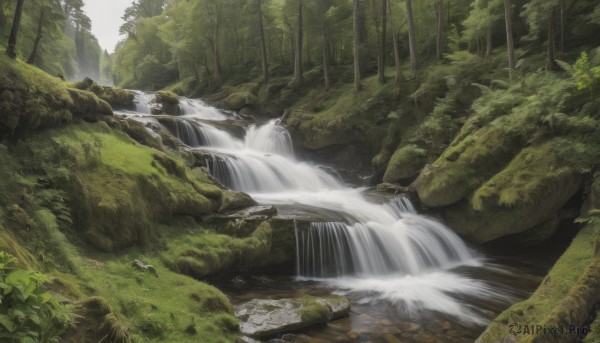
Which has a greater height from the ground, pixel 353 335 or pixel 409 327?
pixel 353 335

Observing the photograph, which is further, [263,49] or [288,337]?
[263,49]

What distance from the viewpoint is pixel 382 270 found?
1059 centimetres

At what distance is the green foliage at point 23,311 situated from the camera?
2.73 meters

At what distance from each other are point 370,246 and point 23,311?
9306 millimetres

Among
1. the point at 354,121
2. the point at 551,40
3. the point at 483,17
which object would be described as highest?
the point at 483,17

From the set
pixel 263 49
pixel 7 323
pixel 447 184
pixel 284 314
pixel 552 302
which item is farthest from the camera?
pixel 263 49

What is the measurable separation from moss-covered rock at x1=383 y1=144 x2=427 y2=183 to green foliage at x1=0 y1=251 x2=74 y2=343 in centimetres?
1449

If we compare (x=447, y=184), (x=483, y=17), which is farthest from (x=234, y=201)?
(x=483, y=17)

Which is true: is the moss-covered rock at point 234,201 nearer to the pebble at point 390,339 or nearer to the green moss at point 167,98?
the pebble at point 390,339

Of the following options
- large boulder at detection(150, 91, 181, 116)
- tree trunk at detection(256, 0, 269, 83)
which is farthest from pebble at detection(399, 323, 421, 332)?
tree trunk at detection(256, 0, 269, 83)

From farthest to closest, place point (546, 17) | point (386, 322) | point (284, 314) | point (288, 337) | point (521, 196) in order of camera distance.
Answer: point (546, 17)
point (521, 196)
point (386, 322)
point (284, 314)
point (288, 337)

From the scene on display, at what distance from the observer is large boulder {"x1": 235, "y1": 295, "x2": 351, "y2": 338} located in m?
6.35

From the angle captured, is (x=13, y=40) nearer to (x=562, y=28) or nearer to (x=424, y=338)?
(x=424, y=338)

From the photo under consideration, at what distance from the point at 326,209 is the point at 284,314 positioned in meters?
6.43
